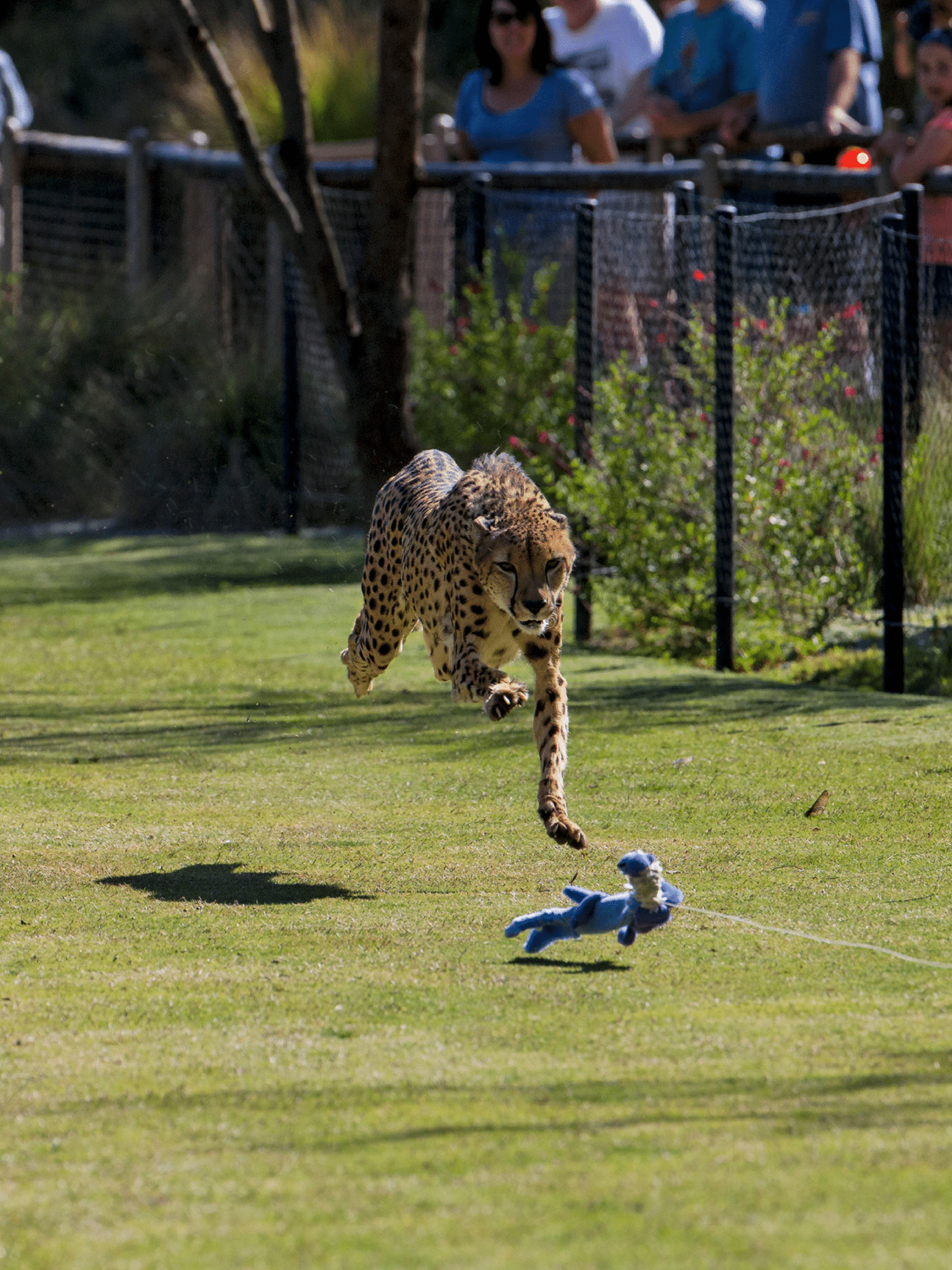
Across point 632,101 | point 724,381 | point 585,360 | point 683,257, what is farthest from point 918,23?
point 724,381

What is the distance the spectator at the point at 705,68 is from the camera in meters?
14.5

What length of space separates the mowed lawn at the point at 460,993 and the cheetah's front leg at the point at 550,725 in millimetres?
260

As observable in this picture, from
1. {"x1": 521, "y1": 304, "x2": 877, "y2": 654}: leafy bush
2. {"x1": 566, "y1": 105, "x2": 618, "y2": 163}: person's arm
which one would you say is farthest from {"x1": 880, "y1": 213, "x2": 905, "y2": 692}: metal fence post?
{"x1": 566, "y1": 105, "x2": 618, "y2": 163}: person's arm

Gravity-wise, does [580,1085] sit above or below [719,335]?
below

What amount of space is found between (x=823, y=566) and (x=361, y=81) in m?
13.7

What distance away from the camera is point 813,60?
1435 centimetres

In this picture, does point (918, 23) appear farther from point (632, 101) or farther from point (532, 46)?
point (532, 46)

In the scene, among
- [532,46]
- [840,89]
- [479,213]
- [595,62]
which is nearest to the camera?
[479,213]

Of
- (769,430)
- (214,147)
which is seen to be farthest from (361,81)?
(769,430)

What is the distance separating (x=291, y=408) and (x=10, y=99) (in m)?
6.20

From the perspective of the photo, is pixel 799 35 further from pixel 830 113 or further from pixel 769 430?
pixel 769 430

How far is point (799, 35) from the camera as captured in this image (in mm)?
13945

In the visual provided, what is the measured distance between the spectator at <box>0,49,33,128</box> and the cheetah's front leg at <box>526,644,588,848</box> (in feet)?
44.8

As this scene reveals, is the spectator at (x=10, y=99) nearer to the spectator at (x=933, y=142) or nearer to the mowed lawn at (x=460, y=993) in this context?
the spectator at (x=933, y=142)
